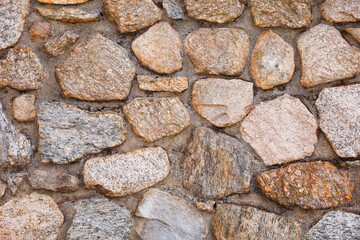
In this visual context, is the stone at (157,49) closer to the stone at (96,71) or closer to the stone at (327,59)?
the stone at (96,71)

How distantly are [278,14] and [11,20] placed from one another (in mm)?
1036

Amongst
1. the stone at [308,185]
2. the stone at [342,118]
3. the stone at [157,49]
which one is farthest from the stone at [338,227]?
the stone at [157,49]

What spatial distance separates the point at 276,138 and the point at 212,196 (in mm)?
349

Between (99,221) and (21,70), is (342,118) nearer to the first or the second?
(99,221)

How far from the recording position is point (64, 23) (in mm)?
1317

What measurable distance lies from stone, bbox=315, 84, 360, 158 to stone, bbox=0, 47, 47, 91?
43.7 inches

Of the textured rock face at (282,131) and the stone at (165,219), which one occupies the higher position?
the textured rock face at (282,131)

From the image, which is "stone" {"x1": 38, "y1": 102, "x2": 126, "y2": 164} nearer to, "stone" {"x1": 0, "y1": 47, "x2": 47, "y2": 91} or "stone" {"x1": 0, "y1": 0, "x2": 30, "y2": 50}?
"stone" {"x1": 0, "y1": 47, "x2": 47, "y2": 91}

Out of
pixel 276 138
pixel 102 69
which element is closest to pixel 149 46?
pixel 102 69

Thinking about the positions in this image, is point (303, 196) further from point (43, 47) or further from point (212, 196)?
point (43, 47)

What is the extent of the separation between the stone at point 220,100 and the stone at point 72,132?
33cm

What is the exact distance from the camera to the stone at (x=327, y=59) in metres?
1.40

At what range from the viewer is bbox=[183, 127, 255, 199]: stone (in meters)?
1.38

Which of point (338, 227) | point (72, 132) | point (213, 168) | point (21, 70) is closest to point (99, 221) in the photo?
point (72, 132)
